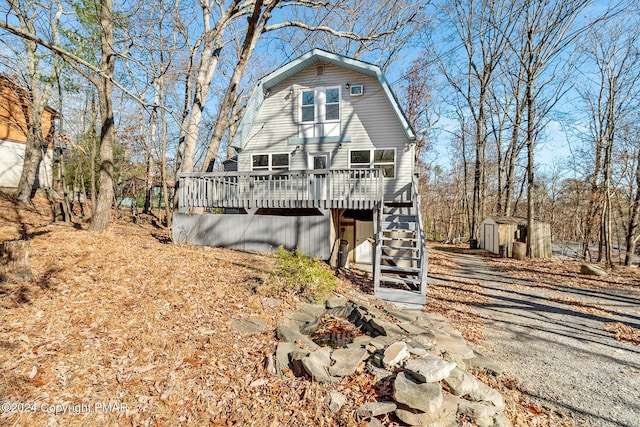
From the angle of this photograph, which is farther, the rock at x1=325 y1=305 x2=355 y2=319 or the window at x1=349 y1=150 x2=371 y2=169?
the window at x1=349 y1=150 x2=371 y2=169

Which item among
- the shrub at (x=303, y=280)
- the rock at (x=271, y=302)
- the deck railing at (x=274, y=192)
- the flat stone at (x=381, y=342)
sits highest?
the deck railing at (x=274, y=192)

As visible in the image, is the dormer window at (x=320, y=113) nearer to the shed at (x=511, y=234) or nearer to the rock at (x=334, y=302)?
the rock at (x=334, y=302)

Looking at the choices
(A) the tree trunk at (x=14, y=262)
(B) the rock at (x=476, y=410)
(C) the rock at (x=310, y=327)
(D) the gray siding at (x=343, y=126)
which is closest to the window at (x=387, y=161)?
(D) the gray siding at (x=343, y=126)

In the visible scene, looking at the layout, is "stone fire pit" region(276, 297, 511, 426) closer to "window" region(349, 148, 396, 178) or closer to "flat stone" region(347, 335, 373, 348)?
"flat stone" region(347, 335, 373, 348)

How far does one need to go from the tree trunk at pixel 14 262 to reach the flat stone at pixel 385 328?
5288 mm

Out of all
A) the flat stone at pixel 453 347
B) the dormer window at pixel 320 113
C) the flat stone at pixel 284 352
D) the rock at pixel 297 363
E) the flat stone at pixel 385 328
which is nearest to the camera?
the rock at pixel 297 363

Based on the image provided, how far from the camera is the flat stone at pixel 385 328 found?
4.14m

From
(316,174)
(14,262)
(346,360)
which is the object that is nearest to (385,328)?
(346,360)

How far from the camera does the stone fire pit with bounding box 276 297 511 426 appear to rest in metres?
2.60

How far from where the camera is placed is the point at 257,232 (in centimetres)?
910

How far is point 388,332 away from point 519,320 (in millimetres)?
3534

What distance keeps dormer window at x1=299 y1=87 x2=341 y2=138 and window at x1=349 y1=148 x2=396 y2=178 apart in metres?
1.24

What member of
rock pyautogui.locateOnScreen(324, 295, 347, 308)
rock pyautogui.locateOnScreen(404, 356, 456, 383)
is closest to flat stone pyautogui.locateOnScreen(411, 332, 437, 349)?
rock pyautogui.locateOnScreen(404, 356, 456, 383)

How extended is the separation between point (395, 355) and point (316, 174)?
7203 millimetres
